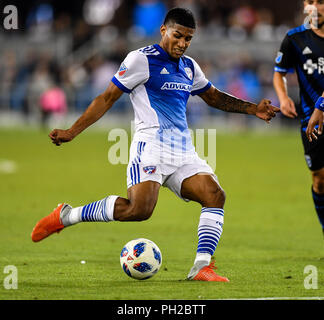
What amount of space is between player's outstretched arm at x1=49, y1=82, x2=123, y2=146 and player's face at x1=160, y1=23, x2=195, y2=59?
2.12 feet

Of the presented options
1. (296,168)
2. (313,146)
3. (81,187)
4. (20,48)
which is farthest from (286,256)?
(20,48)

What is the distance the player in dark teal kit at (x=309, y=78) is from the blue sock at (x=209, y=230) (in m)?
1.56

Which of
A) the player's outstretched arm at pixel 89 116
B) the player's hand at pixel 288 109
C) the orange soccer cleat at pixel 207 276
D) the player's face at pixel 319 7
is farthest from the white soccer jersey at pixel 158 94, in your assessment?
the player's face at pixel 319 7

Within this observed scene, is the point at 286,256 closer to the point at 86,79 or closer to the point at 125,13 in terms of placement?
the point at 86,79

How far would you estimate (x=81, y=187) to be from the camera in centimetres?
1592

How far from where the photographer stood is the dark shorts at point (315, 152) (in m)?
8.91

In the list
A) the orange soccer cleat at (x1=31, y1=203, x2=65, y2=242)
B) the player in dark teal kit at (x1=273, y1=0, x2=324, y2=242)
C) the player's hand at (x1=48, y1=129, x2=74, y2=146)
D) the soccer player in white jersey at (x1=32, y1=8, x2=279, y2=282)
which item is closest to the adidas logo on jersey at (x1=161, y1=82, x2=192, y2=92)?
the soccer player in white jersey at (x1=32, y1=8, x2=279, y2=282)

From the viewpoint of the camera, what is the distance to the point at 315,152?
8930 mm

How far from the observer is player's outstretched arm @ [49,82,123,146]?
743 cm

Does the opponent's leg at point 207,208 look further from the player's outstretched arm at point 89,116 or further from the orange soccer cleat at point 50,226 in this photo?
the orange soccer cleat at point 50,226

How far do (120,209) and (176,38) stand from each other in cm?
167

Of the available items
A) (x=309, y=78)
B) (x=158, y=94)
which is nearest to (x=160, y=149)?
(x=158, y=94)

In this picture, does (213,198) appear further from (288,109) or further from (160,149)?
(288,109)

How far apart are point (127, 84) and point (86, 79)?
25.0 metres
